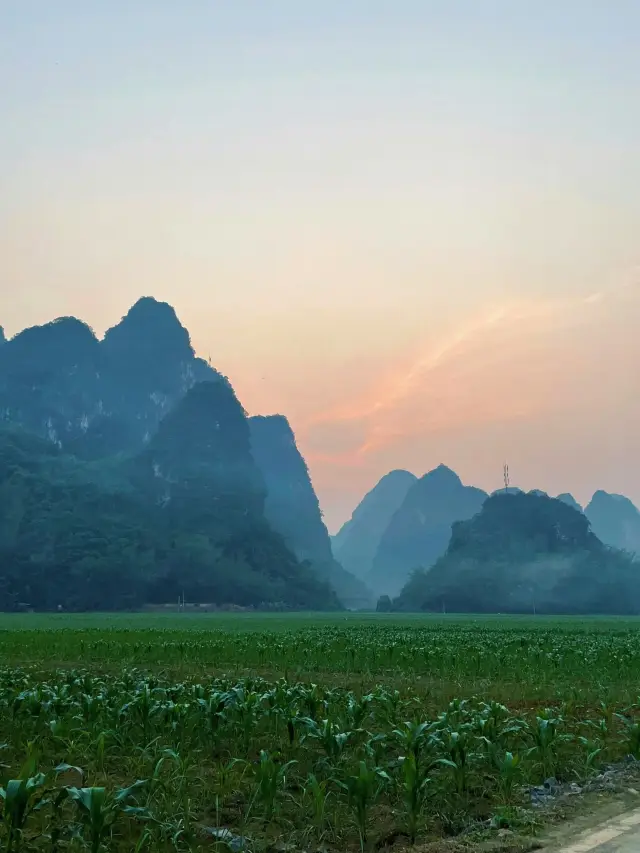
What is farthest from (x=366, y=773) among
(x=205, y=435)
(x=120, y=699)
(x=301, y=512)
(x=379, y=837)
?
(x=301, y=512)

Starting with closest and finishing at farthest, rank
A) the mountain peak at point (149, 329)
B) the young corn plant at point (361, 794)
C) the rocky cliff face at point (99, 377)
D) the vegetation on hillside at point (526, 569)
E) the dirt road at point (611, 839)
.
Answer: the dirt road at point (611, 839)
the young corn plant at point (361, 794)
the vegetation on hillside at point (526, 569)
the rocky cliff face at point (99, 377)
the mountain peak at point (149, 329)

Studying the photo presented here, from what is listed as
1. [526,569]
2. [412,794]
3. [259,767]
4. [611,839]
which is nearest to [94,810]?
[259,767]

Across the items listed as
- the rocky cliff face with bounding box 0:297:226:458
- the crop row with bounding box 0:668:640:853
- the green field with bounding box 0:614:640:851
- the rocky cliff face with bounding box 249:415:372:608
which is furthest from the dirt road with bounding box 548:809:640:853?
the rocky cliff face with bounding box 249:415:372:608

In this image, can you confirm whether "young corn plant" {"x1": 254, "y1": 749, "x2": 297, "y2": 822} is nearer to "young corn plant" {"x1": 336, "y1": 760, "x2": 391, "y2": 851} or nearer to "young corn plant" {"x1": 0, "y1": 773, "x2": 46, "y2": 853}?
"young corn plant" {"x1": 336, "y1": 760, "x2": 391, "y2": 851}

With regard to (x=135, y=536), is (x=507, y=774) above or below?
below

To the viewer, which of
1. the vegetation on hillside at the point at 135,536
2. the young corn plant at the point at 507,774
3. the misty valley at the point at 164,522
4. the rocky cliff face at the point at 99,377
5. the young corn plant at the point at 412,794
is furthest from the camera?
the rocky cliff face at the point at 99,377

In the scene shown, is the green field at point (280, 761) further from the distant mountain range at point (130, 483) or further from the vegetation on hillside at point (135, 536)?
the distant mountain range at point (130, 483)

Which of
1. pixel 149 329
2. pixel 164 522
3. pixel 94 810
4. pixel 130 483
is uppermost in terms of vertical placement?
pixel 149 329

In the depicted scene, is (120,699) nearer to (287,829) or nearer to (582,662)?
(287,829)

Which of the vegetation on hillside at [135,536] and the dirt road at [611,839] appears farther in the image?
the vegetation on hillside at [135,536]

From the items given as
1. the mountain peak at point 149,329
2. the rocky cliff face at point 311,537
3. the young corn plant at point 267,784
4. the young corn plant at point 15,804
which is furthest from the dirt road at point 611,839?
the rocky cliff face at point 311,537

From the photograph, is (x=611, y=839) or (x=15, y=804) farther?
(x=611, y=839)

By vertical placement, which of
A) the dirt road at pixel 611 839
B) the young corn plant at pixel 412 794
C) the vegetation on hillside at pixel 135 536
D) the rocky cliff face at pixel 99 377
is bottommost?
the dirt road at pixel 611 839

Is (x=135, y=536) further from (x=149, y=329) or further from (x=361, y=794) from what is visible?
(x=361, y=794)
